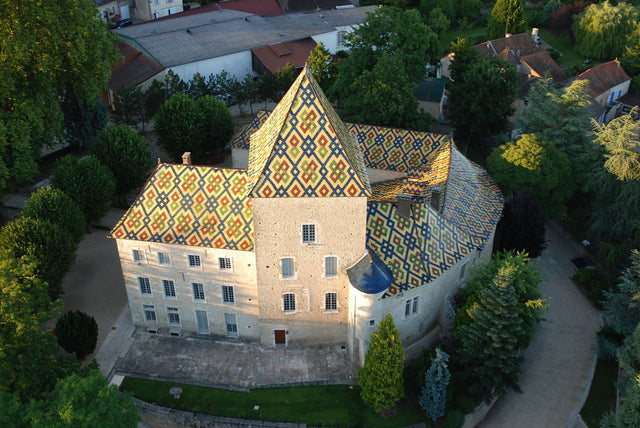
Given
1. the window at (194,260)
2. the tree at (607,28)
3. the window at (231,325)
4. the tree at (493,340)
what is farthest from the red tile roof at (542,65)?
the window at (194,260)

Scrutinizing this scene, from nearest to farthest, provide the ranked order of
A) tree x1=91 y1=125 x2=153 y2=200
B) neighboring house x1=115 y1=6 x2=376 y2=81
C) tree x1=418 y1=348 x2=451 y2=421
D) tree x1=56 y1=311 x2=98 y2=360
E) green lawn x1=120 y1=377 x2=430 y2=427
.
Answer: tree x1=418 y1=348 x2=451 y2=421 → green lawn x1=120 y1=377 x2=430 y2=427 → tree x1=56 y1=311 x2=98 y2=360 → tree x1=91 y1=125 x2=153 y2=200 → neighboring house x1=115 y1=6 x2=376 y2=81

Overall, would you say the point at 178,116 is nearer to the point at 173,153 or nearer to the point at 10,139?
the point at 173,153

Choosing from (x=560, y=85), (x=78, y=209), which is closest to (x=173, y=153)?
(x=78, y=209)

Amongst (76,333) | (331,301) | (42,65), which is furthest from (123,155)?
(331,301)

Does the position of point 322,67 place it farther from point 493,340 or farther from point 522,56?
point 493,340

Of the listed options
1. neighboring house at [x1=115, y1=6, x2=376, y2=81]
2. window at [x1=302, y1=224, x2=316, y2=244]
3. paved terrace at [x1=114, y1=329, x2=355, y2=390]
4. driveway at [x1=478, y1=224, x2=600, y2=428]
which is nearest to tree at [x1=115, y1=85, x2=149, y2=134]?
neighboring house at [x1=115, y1=6, x2=376, y2=81]

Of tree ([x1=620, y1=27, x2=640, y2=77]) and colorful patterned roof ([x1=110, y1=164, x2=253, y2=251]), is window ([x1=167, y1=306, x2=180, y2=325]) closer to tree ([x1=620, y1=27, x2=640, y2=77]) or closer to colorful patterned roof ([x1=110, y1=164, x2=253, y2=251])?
colorful patterned roof ([x1=110, y1=164, x2=253, y2=251])
